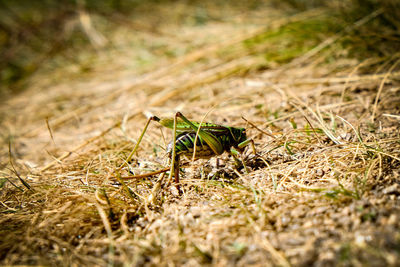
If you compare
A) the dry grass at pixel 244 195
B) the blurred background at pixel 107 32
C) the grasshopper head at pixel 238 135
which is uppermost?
the blurred background at pixel 107 32

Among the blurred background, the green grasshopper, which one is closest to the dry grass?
the green grasshopper

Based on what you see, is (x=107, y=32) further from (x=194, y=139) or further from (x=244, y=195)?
(x=244, y=195)

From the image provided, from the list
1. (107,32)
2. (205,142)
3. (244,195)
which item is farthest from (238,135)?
(107,32)

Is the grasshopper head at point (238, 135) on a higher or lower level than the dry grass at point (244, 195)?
higher

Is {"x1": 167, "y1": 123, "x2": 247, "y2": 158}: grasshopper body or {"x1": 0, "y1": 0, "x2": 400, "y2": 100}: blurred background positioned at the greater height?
{"x1": 0, "y1": 0, "x2": 400, "y2": 100}: blurred background

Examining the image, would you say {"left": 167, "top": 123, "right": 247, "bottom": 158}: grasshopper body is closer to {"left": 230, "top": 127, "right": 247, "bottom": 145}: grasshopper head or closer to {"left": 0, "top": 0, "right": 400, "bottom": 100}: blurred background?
{"left": 230, "top": 127, "right": 247, "bottom": 145}: grasshopper head

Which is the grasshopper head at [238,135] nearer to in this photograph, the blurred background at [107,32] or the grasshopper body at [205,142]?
the grasshopper body at [205,142]

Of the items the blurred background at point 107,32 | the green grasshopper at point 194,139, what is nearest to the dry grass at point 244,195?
the green grasshopper at point 194,139

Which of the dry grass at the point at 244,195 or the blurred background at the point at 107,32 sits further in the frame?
the blurred background at the point at 107,32
